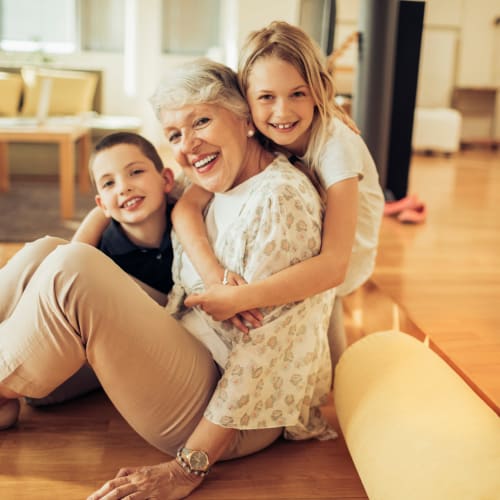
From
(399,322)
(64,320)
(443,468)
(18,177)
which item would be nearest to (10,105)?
(18,177)

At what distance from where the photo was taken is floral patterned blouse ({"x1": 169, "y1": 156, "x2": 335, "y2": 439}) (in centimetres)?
127

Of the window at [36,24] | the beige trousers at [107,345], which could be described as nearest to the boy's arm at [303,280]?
the beige trousers at [107,345]

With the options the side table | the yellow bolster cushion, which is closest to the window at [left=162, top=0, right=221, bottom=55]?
the side table

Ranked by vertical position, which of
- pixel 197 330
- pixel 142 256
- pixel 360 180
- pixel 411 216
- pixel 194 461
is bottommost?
pixel 194 461

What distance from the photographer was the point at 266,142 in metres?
1.51

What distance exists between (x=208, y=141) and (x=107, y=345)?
472 millimetres

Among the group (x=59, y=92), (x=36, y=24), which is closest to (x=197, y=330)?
(x=59, y=92)

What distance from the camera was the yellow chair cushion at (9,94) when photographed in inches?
229

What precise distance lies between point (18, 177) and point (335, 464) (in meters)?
4.95

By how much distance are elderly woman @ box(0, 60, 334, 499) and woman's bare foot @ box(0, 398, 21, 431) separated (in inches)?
6.3

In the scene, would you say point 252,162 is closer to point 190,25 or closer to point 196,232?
point 196,232

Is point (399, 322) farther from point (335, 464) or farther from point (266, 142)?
point (266, 142)

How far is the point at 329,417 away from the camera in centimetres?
173

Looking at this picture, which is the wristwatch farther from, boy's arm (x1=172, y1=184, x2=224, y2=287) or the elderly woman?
boy's arm (x1=172, y1=184, x2=224, y2=287)
